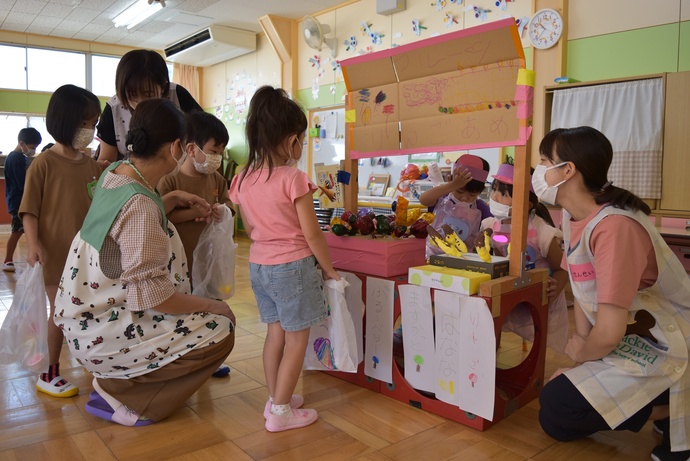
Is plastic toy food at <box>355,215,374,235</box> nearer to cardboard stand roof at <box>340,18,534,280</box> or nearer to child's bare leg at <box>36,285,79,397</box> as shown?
cardboard stand roof at <box>340,18,534,280</box>

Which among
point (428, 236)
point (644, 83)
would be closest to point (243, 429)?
point (428, 236)

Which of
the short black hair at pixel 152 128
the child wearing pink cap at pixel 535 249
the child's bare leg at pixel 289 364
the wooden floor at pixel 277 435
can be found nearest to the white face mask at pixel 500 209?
the child wearing pink cap at pixel 535 249

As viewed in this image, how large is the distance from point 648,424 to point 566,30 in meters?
3.28

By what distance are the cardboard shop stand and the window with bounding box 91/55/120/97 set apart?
761cm

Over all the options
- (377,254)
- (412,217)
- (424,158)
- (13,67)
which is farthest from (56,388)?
(13,67)

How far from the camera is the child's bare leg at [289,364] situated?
181cm

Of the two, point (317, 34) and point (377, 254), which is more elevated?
point (317, 34)

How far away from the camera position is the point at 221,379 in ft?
7.55

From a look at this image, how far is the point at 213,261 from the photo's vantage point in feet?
Result: 7.21

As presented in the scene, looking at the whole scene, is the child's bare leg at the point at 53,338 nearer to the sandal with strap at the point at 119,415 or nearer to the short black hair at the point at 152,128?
the sandal with strap at the point at 119,415

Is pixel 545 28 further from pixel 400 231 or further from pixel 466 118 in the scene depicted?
pixel 400 231

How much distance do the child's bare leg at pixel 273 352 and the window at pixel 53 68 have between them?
788cm

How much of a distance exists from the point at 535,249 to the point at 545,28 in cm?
262

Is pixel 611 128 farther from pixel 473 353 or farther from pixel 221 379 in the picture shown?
pixel 221 379
